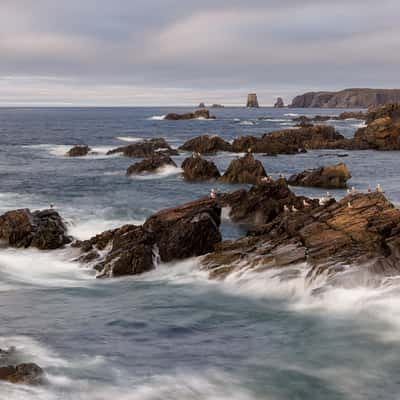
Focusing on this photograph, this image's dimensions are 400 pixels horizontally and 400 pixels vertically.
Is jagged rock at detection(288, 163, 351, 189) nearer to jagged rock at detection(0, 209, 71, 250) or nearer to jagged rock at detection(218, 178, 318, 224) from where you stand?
jagged rock at detection(218, 178, 318, 224)

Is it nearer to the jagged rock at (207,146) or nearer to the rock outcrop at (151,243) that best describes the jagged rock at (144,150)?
the jagged rock at (207,146)

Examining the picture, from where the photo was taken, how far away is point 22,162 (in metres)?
68.9

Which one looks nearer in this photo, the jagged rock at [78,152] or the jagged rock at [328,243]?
the jagged rock at [328,243]

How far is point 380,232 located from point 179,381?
12.4 metres

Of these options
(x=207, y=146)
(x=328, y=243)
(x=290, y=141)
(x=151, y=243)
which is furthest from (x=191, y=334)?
(x=290, y=141)

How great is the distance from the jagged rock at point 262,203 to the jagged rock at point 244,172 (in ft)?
44.8

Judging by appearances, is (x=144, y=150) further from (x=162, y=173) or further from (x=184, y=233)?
(x=184, y=233)

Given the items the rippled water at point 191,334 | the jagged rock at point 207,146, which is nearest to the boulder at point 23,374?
the rippled water at point 191,334

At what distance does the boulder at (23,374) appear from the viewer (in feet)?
44.8

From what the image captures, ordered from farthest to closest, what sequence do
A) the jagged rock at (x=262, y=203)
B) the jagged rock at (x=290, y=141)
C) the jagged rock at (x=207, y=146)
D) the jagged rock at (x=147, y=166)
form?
the jagged rock at (x=207, y=146) → the jagged rock at (x=290, y=141) → the jagged rock at (x=147, y=166) → the jagged rock at (x=262, y=203)

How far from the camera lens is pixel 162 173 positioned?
192ft

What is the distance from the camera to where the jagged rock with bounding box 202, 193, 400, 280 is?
2188 centimetres

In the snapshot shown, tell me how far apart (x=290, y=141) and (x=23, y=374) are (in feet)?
260

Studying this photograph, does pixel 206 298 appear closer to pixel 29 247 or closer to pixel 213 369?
pixel 213 369
